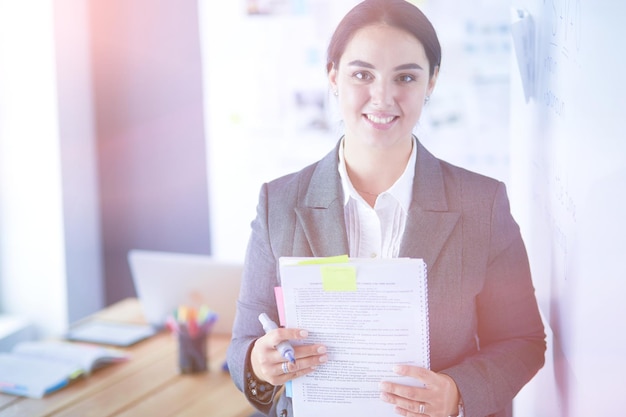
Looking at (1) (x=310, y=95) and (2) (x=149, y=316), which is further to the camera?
(1) (x=310, y=95)

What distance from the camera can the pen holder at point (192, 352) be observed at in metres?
2.02

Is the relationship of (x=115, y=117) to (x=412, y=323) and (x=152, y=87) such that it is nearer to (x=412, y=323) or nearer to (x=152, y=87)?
(x=152, y=87)

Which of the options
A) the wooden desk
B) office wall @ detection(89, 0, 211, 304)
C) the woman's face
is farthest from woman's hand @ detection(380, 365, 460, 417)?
office wall @ detection(89, 0, 211, 304)

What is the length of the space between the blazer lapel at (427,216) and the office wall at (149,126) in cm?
226

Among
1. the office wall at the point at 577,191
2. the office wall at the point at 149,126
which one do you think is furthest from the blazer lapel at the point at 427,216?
the office wall at the point at 149,126

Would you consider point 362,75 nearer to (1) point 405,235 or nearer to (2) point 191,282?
(1) point 405,235

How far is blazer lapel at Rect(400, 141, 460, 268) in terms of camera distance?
1.37 metres

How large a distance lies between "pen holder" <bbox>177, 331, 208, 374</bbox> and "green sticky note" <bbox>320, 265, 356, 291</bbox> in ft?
2.86

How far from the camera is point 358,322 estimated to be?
1.27 meters

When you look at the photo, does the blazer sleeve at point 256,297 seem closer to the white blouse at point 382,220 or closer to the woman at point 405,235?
the woman at point 405,235

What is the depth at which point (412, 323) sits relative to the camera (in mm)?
1256

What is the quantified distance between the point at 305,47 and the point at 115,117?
106 centimetres

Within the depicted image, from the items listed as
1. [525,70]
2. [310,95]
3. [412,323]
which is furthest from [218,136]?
[412,323]

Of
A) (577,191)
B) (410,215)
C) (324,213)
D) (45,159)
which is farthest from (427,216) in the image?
(45,159)
